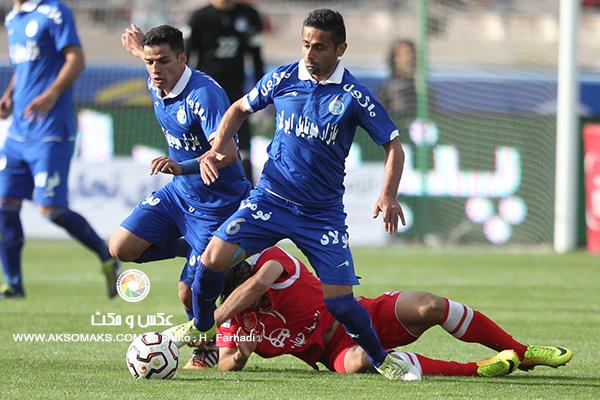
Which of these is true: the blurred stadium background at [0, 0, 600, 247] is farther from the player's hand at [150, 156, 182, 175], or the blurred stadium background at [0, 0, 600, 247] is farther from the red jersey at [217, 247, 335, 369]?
the player's hand at [150, 156, 182, 175]

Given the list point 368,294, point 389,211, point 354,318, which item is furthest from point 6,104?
point 389,211

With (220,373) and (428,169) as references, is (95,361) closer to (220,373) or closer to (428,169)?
(220,373)

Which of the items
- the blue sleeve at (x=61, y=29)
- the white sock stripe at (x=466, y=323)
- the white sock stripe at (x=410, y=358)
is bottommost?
the white sock stripe at (x=410, y=358)

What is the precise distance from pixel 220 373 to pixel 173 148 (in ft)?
5.02

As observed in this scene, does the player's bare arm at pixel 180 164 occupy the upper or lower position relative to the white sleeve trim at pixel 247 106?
lower

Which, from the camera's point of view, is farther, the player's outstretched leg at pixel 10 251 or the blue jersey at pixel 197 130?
the player's outstretched leg at pixel 10 251

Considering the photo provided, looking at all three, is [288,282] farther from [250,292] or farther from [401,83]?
[401,83]

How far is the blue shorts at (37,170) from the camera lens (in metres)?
9.84

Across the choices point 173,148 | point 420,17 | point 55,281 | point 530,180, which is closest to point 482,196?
point 530,180

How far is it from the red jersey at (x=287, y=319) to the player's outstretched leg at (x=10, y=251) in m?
3.80

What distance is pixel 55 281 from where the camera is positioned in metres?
11.6

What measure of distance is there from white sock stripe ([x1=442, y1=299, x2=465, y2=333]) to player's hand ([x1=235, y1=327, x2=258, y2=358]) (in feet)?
3.43

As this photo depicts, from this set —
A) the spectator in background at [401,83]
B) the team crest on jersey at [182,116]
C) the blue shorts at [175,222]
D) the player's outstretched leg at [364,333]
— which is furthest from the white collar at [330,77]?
the spectator in background at [401,83]

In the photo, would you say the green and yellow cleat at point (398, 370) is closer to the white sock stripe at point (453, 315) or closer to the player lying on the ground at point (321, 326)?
the player lying on the ground at point (321, 326)
